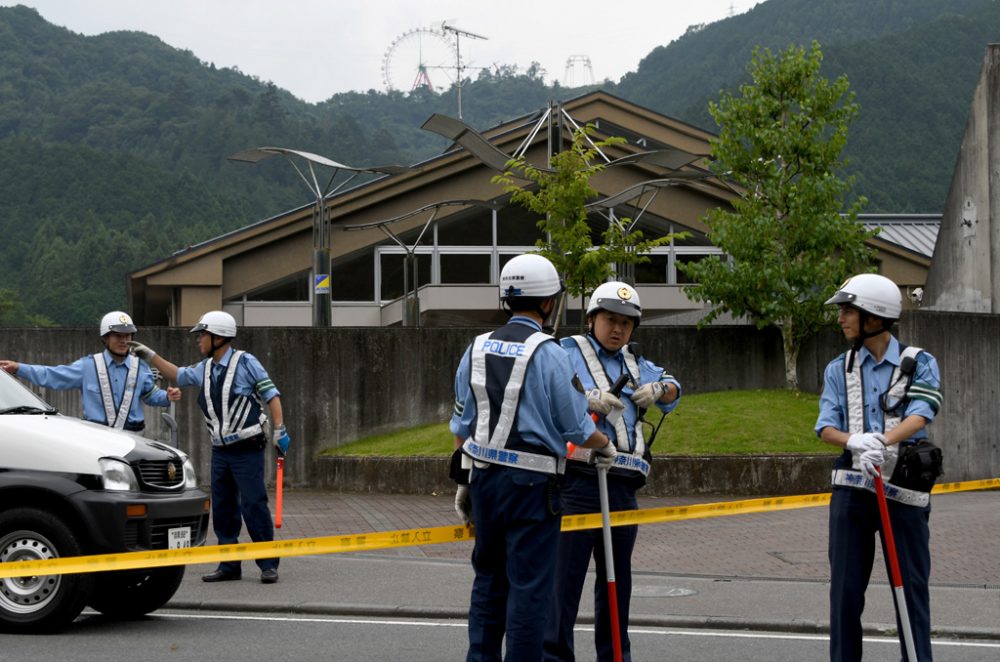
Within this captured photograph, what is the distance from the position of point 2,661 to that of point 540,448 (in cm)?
352

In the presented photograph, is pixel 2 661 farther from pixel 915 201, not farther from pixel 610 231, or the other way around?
pixel 915 201

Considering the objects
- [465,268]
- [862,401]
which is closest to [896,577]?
[862,401]

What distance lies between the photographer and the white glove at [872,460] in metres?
6.25

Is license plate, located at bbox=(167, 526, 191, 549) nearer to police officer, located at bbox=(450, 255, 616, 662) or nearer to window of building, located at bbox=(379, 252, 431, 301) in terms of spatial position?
police officer, located at bbox=(450, 255, 616, 662)

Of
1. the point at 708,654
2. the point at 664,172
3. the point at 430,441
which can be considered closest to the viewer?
the point at 708,654

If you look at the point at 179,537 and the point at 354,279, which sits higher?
the point at 354,279

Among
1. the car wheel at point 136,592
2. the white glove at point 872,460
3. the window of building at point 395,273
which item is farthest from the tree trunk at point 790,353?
the window of building at point 395,273

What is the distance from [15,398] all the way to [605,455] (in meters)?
4.52

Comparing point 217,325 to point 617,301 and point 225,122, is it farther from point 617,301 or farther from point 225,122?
point 225,122

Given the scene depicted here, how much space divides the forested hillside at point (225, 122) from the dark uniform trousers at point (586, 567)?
140ft

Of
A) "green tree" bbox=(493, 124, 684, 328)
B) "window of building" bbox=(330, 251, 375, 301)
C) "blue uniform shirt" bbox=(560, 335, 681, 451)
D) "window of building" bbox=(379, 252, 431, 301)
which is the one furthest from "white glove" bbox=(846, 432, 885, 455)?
"window of building" bbox=(330, 251, 375, 301)

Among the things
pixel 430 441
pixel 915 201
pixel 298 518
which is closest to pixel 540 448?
pixel 298 518

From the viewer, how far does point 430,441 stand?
18.5 metres

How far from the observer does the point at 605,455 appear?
6.64m
